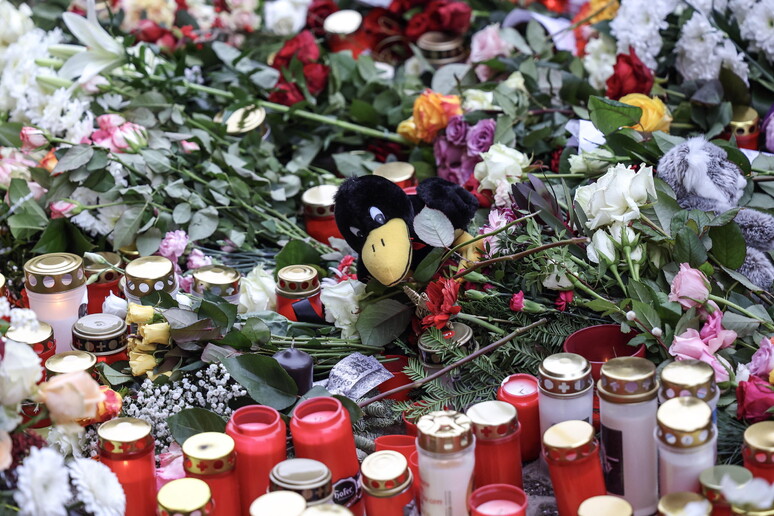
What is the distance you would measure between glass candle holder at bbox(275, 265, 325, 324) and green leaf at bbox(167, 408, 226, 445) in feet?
0.91

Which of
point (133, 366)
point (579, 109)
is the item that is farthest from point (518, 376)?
point (579, 109)

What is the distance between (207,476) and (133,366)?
0.29 metres

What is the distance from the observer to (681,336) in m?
0.97

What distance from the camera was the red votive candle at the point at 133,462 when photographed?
35.8 inches

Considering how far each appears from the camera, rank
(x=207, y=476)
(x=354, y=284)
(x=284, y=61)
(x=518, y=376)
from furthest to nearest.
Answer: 1. (x=284, y=61)
2. (x=354, y=284)
3. (x=518, y=376)
4. (x=207, y=476)

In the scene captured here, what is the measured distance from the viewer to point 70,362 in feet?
3.48

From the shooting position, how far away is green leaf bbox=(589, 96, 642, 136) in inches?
52.1

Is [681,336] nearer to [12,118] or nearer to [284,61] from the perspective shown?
[284,61]

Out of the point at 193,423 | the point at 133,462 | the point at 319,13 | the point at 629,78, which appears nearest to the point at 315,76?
the point at 319,13

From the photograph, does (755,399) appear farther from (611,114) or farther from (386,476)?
(611,114)

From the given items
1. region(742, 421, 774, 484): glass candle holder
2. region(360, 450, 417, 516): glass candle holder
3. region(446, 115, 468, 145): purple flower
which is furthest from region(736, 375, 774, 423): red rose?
region(446, 115, 468, 145): purple flower

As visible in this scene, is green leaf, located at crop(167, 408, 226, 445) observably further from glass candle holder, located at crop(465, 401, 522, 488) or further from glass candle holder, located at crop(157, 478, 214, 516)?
glass candle holder, located at crop(465, 401, 522, 488)

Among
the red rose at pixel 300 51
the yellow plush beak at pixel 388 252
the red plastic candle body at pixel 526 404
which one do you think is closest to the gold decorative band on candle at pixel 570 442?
the red plastic candle body at pixel 526 404

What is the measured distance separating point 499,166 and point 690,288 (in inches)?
19.1
